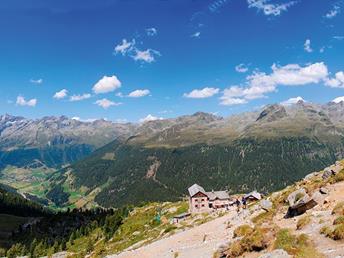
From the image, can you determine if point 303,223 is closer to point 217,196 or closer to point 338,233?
point 338,233

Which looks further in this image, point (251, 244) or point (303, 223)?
point (303, 223)

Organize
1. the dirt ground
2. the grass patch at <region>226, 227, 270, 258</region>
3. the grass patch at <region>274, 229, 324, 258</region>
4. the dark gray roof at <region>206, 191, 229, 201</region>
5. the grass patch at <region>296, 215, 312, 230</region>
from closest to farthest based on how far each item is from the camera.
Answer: the grass patch at <region>274, 229, 324, 258</region> → the dirt ground → the grass patch at <region>226, 227, 270, 258</region> → the grass patch at <region>296, 215, 312, 230</region> → the dark gray roof at <region>206, 191, 229, 201</region>

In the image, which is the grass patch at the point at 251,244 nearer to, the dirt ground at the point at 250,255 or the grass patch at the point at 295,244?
the dirt ground at the point at 250,255

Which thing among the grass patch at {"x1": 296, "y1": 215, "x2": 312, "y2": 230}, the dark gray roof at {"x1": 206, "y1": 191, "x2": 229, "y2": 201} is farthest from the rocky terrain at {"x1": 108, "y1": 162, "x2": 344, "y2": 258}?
the dark gray roof at {"x1": 206, "y1": 191, "x2": 229, "y2": 201}

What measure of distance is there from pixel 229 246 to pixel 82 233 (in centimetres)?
14721

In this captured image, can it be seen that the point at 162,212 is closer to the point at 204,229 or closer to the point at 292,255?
the point at 204,229

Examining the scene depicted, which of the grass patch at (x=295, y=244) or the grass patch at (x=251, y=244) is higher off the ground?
the grass patch at (x=295, y=244)

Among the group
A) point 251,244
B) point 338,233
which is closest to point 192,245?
point 251,244

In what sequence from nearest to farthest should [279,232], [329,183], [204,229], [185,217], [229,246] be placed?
1. [279,232]
2. [229,246]
3. [329,183]
4. [204,229]
5. [185,217]

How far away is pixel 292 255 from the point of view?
2564cm

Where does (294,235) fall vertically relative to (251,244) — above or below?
above

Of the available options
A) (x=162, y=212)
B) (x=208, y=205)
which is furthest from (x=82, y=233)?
(x=208, y=205)

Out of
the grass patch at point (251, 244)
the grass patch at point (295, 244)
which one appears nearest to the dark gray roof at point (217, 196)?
the grass patch at point (251, 244)

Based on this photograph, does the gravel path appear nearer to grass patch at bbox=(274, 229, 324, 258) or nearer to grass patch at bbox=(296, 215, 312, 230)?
grass patch at bbox=(296, 215, 312, 230)
